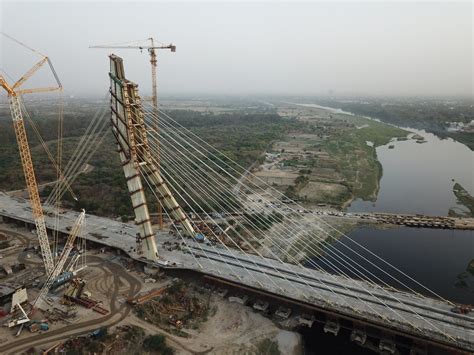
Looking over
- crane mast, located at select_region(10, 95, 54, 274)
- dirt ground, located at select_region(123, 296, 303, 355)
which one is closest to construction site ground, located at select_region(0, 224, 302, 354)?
dirt ground, located at select_region(123, 296, 303, 355)

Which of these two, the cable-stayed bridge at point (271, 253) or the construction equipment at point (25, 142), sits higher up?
the construction equipment at point (25, 142)

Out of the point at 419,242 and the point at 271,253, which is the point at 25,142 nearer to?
the point at 271,253

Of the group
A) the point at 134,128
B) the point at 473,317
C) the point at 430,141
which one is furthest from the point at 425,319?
the point at 430,141

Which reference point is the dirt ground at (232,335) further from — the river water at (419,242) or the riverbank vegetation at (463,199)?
the riverbank vegetation at (463,199)

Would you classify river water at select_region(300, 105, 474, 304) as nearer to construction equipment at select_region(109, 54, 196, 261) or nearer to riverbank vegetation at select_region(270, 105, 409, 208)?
riverbank vegetation at select_region(270, 105, 409, 208)

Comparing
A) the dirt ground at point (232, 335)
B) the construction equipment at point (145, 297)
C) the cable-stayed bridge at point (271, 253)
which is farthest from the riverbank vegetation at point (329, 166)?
the construction equipment at point (145, 297)

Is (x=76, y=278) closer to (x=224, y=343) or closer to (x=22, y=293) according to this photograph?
(x=22, y=293)
